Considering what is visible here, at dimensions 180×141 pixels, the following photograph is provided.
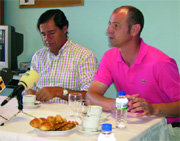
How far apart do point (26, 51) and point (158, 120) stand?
259 centimetres

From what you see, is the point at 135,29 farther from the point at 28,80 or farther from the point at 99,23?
the point at 99,23

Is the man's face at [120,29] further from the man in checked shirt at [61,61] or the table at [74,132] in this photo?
the table at [74,132]

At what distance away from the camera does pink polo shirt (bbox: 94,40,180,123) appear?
1.62 m

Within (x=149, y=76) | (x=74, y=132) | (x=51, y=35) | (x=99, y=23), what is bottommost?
(x=74, y=132)

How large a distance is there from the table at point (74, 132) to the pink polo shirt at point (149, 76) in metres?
0.29

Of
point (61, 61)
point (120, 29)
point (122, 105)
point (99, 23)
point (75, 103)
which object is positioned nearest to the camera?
point (122, 105)

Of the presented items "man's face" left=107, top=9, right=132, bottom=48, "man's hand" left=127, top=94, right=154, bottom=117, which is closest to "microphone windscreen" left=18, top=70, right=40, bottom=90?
"man's hand" left=127, top=94, right=154, bottom=117

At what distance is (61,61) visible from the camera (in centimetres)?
224

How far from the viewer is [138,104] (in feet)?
4.38

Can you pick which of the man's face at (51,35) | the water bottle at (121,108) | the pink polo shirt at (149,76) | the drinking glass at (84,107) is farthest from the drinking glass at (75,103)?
the man's face at (51,35)

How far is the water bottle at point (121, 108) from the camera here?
126 cm

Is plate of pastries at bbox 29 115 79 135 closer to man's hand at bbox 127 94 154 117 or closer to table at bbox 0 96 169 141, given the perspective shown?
table at bbox 0 96 169 141

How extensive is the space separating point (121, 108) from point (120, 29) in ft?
2.36

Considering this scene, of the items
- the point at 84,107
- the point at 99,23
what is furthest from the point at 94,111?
the point at 99,23
